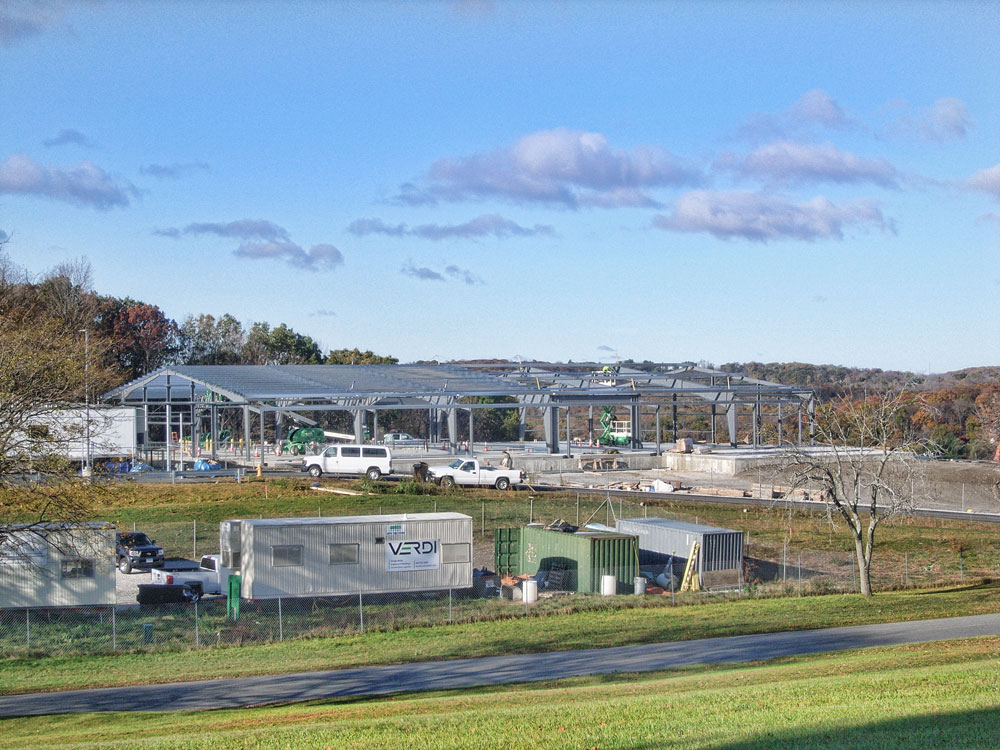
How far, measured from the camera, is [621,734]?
38.5ft

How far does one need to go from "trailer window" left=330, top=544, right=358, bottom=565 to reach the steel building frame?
25.4 m

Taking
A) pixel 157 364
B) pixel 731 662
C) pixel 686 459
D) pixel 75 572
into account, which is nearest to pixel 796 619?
pixel 731 662

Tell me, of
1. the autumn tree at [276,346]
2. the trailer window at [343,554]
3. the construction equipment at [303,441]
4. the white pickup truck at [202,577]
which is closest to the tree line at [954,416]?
the trailer window at [343,554]

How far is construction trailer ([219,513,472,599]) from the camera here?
25.4 meters

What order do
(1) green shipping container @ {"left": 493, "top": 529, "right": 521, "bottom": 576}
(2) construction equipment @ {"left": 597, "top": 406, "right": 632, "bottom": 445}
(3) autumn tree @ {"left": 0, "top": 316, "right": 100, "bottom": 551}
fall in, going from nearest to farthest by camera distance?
(3) autumn tree @ {"left": 0, "top": 316, "right": 100, "bottom": 551}, (1) green shipping container @ {"left": 493, "top": 529, "right": 521, "bottom": 576}, (2) construction equipment @ {"left": 597, "top": 406, "right": 632, "bottom": 445}

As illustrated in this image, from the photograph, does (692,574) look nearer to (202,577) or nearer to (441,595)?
(441,595)

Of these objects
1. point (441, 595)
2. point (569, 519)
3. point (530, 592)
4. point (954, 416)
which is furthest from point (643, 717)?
point (954, 416)

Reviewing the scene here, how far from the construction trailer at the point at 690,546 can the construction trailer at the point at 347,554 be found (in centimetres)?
592

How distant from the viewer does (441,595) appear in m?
27.4

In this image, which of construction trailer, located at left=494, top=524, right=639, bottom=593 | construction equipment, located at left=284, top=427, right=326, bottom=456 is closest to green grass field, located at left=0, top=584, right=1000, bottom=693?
construction trailer, located at left=494, top=524, right=639, bottom=593

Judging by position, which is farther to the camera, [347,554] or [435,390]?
[435,390]

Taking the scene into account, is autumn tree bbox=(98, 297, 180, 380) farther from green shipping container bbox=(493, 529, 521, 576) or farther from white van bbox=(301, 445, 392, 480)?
green shipping container bbox=(493, 529, 521, 576)

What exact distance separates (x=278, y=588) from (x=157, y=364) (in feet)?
226

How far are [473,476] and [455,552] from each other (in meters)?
21.0
